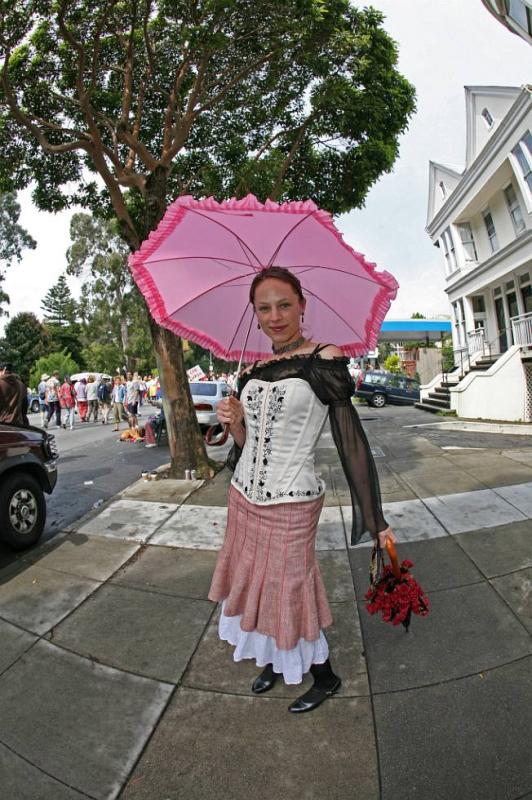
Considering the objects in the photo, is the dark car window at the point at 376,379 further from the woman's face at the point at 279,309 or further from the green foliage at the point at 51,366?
the green foliage at the point at 51,366

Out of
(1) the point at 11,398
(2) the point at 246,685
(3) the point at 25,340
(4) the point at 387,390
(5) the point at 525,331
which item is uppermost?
(3) the point at 25,340

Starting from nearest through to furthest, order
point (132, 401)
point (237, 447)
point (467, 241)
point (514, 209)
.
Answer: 1. point (237, 447)
2. point (132, 401)
3. point (514, 209)
4. point (467, 241)

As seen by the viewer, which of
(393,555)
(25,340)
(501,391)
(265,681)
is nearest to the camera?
(393,555)

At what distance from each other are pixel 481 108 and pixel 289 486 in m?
20.2

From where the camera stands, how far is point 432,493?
5457mm

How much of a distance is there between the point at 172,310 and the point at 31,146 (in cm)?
888

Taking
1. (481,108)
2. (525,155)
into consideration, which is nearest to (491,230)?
(481,108)

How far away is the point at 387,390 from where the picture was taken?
67.7 ft

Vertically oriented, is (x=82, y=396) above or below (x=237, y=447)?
above

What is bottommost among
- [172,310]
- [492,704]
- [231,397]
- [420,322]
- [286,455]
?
[492,704]

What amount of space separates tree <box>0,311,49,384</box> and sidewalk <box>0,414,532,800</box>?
56225mm

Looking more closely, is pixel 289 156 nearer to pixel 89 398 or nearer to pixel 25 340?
pixel 89 398

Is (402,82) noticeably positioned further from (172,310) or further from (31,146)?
(172,310)

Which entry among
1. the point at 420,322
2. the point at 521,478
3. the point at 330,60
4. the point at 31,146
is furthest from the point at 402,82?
the point at 420,322
